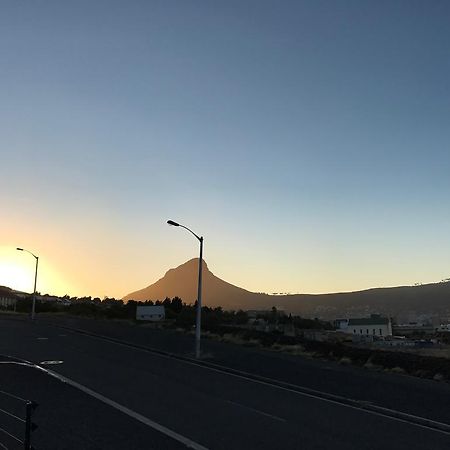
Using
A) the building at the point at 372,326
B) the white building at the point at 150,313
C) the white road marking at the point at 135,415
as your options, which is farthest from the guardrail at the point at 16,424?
the building at the point at 372,326

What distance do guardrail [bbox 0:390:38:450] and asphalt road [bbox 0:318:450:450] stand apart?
12.8 inches

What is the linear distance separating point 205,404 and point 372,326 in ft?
454

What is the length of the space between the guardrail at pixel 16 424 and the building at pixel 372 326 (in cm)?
13358

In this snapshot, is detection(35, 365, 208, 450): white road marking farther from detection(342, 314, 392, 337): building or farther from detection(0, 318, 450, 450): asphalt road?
detection(342, 314, 392, 337): building

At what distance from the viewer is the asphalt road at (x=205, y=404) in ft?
39.7

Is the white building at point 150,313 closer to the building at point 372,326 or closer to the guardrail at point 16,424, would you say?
the building at point 372,326

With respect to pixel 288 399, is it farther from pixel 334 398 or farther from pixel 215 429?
pixel 215 429

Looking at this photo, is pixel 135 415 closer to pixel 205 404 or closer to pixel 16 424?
pixel 205 404

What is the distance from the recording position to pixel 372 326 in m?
146

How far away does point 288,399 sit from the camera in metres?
18.9

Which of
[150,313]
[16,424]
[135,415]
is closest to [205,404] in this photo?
[135,415]

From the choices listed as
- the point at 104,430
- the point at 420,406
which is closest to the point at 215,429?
the point at 104,430

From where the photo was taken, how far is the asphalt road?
12.1 metres

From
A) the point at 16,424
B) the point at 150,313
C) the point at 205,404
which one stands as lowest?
the point at 205,404
